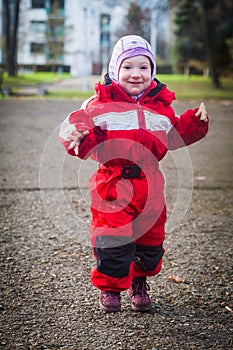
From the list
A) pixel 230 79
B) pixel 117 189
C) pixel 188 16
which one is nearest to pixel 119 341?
pixel 117 189

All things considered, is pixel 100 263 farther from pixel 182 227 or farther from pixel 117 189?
pixel 182 227

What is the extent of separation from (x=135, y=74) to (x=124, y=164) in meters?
0.47

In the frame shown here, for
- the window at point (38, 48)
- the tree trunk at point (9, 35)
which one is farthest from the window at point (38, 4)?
the tree trunk at point (9, 35)

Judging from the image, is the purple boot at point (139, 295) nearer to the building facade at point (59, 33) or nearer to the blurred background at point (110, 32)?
the blurred background at point (110, 32)

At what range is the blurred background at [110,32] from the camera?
24.7 m

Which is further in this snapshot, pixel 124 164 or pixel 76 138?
pixel 124 164

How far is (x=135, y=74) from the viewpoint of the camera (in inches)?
118

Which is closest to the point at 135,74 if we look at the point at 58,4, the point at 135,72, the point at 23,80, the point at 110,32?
the point at 135,72

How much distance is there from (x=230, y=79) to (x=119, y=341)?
95.4 feet

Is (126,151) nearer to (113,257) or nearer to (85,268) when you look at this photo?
(113,257)

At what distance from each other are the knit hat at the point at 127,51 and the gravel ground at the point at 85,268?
1.25 m

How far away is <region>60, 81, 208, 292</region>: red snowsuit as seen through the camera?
297 centimetres

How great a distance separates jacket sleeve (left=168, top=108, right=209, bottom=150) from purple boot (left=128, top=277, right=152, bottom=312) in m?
0.78

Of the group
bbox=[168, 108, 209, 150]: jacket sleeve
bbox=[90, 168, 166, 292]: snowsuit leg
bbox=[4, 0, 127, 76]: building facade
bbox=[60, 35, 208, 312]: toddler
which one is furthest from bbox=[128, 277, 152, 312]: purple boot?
bbox=[4, 0, 127, 76]: building facade
